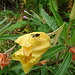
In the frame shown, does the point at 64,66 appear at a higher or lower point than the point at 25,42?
lower

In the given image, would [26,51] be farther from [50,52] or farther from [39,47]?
[50,52]

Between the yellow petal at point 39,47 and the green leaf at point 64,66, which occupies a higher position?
the yellow petal at point 39,47

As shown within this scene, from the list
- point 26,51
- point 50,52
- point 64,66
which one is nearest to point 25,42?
point 26,51

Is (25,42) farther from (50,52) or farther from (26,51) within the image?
(50,52)

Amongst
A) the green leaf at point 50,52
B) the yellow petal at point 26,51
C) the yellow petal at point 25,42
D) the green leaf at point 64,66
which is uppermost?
the yellow petal at point 25,42

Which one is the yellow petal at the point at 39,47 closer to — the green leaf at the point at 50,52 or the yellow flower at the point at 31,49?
the yellow flower at the point at 31,49

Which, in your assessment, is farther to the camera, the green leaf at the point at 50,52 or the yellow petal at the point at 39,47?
the green leaf at the point at 50,52

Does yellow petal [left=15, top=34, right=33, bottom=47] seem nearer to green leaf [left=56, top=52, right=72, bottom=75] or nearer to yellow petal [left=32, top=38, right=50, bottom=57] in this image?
yellow petal [left=32, top=38, right=50, bottom=57]

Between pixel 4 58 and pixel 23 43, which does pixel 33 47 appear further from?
pixel 4 58

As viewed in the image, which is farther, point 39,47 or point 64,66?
point 64,66

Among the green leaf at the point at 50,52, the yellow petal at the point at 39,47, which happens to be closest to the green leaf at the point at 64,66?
the green leaf at the point at 50,52

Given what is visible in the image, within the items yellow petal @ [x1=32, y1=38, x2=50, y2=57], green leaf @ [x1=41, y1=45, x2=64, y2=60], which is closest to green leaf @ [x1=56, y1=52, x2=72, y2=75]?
green leaf @ [x1=41, y1=45, x2=64, y2=60]
